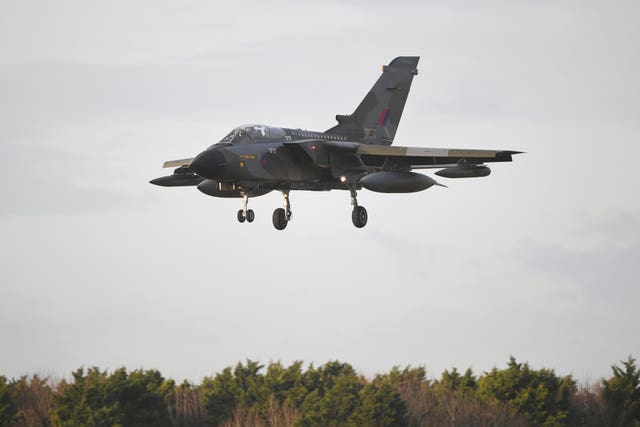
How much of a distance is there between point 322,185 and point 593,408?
130 feet

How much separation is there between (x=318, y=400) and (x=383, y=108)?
1185 inches

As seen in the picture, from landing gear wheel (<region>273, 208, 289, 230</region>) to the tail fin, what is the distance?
437cm

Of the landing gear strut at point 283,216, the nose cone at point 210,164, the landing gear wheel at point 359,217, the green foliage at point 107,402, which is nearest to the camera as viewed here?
the nose cone at point 210,164

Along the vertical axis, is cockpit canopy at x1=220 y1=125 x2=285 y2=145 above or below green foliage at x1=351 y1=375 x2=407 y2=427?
above

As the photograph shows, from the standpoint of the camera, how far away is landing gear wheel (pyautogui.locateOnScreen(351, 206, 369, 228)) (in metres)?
42.8

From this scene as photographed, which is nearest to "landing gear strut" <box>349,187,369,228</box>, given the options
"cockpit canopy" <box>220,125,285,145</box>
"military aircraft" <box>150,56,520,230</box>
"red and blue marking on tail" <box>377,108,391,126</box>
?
"military aircraft" <box>150,56,520,230</box>

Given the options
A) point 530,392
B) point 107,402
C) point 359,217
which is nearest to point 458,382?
point 530,392

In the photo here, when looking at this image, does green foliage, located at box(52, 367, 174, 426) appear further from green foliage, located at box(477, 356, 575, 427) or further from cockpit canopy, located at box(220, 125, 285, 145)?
cockpit canopy, located at box(220, 125, 285, 145)

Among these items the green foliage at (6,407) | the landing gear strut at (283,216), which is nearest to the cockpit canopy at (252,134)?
the landing gear strut at (283,216)

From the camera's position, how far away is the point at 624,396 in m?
75.3

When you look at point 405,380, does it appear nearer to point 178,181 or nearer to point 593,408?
point 593,408

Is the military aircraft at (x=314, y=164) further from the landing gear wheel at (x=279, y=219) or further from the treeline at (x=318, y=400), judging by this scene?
the treeline at (x=318, y=400)

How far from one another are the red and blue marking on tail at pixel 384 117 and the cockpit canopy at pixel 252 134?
723 centimetres

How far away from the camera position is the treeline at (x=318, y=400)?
6475 cm
